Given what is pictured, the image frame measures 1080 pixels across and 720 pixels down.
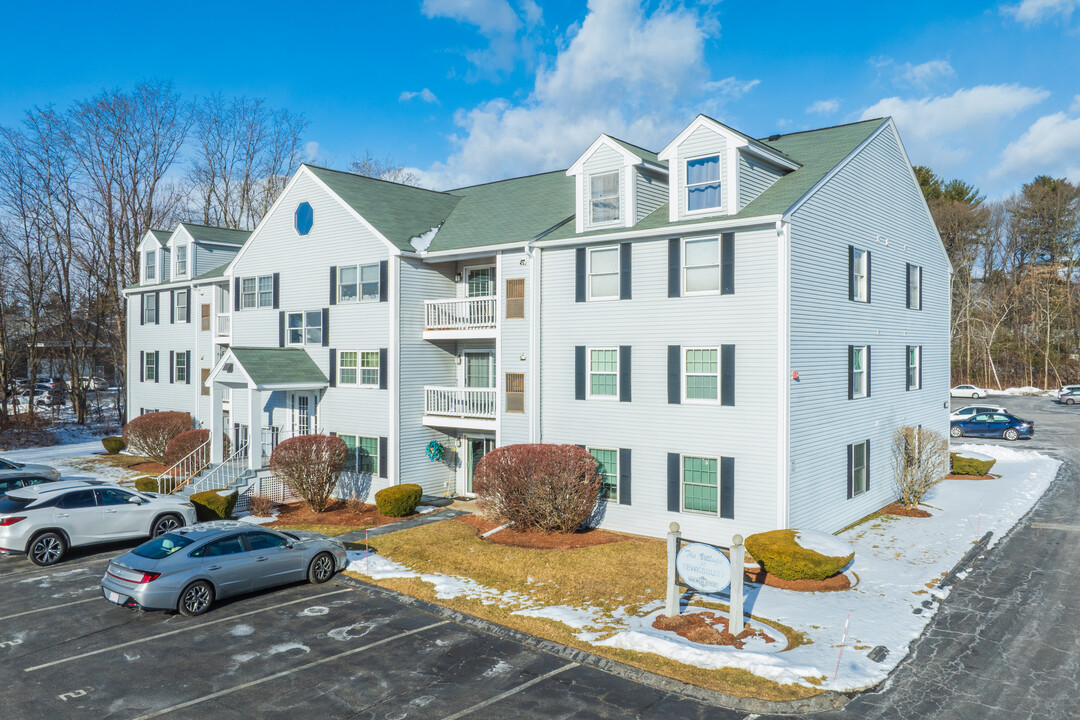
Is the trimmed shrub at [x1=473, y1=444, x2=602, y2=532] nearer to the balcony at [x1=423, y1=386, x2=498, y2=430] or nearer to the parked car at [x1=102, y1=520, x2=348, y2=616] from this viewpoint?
the balcony at [x1=423, y1=386, x2=498, y2=430]

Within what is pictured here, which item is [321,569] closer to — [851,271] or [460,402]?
[460,402]

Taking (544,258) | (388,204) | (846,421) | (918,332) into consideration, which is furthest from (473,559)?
(918,332)

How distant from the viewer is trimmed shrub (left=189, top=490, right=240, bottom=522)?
21.7 metres

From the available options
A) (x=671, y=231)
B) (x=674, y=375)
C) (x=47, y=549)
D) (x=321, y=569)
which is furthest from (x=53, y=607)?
(x=671, y=231)

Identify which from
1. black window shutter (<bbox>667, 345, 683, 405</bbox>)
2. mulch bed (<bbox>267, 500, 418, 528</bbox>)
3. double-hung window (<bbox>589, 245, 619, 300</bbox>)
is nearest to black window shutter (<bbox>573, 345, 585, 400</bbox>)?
double-hung window (<bbox>589, 245, 619, 300</bbox>)

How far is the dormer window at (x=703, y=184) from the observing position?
1877 cm

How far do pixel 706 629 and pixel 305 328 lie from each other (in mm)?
19705

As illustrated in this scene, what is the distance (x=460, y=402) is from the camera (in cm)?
2352

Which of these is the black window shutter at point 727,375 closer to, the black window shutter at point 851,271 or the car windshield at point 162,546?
the black window shutter at point 851,271

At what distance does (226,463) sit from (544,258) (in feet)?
45.1

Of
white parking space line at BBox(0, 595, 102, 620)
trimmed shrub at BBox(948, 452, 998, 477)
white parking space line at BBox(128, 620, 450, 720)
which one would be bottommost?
white parking space line at BBox(0, 595, 102, 620)

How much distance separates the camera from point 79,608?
14.1 m

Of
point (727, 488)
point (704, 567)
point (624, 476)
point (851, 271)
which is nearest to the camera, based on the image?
point (704, 567)

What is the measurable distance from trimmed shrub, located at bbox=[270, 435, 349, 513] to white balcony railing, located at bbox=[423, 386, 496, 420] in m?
3.44
